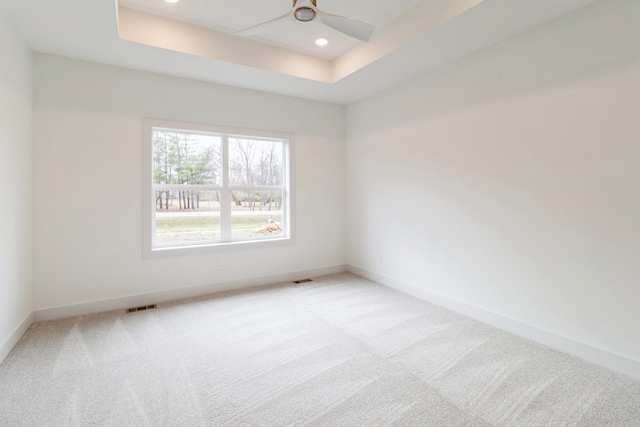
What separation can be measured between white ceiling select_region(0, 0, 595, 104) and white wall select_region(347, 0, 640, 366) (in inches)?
11.4

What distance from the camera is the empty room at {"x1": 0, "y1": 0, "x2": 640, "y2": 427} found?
77.7 inches

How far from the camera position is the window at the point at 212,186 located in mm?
3543

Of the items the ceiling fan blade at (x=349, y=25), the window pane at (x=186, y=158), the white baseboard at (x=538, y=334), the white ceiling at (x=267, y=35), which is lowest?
the white baseboard at (x=538, y=334)

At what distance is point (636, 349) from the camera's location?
2.04 m

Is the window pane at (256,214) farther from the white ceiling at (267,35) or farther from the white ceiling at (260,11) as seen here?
the white ceiling at (260,11)

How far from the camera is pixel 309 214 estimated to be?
4.49 m

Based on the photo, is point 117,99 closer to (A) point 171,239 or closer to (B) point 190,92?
(B) point 190,92

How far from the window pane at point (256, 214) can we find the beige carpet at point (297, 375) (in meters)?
1.34

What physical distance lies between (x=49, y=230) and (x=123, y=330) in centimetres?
127

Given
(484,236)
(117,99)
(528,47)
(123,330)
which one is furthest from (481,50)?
(123,330)

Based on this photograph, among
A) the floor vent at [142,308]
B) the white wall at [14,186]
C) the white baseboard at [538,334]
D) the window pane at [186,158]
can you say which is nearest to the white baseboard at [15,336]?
the white wall at [14,186]

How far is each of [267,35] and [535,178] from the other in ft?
9.60

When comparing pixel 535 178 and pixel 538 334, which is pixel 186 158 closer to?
pixel 535 178

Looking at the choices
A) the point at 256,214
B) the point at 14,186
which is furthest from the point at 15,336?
the point at 256,214
